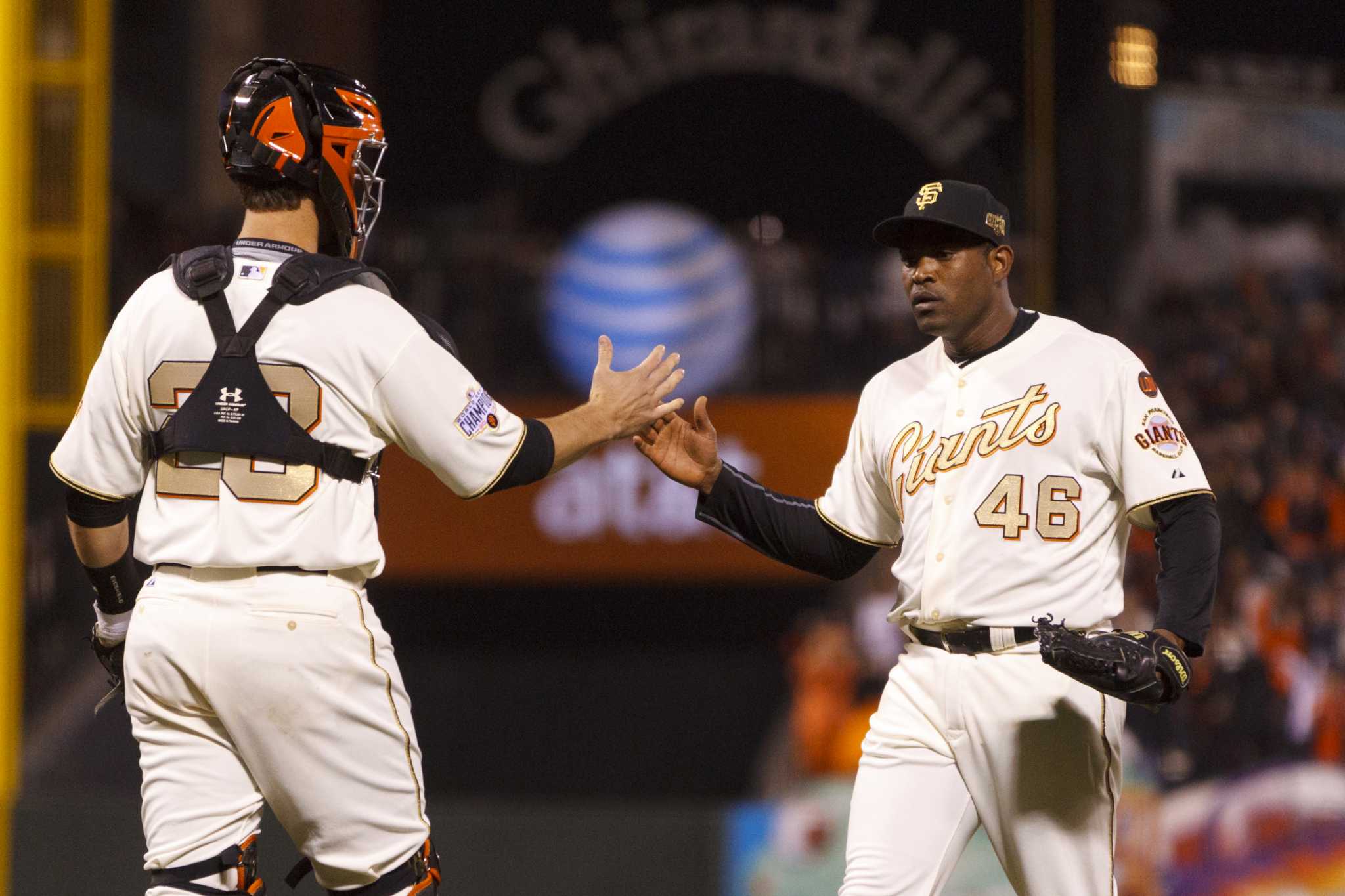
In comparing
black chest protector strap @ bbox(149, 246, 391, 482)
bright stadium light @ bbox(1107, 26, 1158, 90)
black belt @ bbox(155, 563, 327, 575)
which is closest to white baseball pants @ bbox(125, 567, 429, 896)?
black belt @ bbox(155, 563, 327, 575)

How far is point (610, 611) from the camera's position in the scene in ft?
18.7

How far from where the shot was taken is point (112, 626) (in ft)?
8.91

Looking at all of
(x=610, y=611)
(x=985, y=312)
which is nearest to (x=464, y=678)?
(x=610, y=611)

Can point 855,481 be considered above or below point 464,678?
above

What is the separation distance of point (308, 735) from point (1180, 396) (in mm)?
4154

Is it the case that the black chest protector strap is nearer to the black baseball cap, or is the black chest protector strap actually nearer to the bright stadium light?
the black baseball cap

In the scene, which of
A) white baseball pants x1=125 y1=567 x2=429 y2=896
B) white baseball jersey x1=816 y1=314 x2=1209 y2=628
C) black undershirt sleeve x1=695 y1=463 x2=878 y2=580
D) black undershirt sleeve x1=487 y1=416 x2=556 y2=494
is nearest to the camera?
white baseball pants x1=125 y1=567 x2=429 y2=896

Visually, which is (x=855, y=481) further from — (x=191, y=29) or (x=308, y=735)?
(x=191, y=29)

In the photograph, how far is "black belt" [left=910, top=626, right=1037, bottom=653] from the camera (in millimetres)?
2684

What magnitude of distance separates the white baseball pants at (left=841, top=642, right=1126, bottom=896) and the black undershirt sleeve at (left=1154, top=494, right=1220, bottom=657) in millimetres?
192

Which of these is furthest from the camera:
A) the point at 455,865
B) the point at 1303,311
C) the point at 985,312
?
the point at 1303,311

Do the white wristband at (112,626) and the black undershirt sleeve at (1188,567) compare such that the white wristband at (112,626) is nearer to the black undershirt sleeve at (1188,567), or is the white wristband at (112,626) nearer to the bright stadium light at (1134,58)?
the black undershirt sleeve at (1188,567)

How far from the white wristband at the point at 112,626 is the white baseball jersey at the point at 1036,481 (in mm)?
1354

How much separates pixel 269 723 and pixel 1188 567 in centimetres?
149
